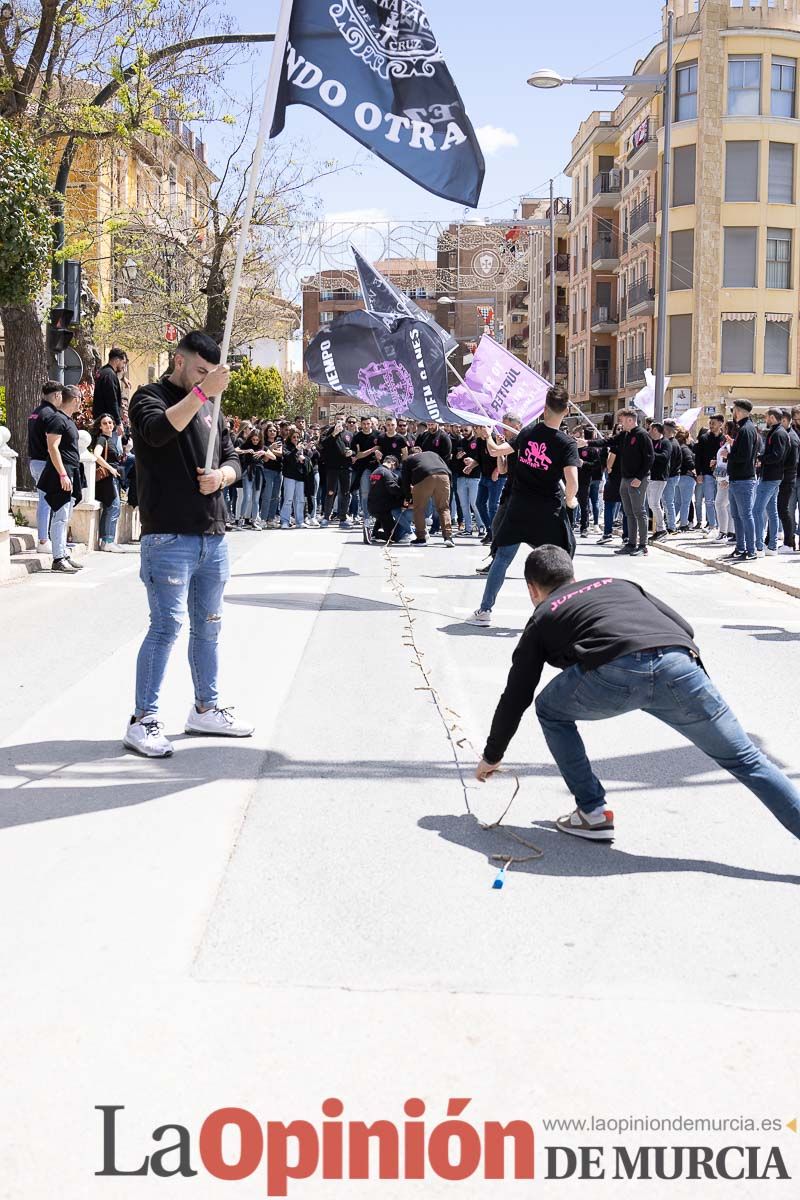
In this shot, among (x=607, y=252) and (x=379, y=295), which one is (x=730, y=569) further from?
(x=607, y=252)

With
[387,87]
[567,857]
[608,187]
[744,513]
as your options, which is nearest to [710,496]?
[744,513]

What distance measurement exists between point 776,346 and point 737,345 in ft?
4.65

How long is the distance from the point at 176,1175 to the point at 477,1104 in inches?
26.8

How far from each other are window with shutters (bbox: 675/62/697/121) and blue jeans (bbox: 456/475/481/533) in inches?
1217

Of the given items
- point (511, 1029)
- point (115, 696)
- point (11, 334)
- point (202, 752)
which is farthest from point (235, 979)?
point (11, 334)

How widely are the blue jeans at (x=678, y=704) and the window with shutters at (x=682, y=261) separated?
46.2 meters

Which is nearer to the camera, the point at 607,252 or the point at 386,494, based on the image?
the point at 386,494

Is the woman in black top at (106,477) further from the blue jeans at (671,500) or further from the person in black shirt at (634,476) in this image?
the blue jeans at (671,500)

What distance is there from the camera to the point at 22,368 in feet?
68.5

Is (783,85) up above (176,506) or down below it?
above

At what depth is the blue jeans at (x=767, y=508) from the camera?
56.1ft

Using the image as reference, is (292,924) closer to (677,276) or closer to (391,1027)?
(391,1027)

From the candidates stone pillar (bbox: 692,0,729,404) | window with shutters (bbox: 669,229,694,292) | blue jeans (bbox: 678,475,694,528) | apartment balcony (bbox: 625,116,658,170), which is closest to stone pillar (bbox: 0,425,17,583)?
blue jeans (bbox: 678,475,694,528)

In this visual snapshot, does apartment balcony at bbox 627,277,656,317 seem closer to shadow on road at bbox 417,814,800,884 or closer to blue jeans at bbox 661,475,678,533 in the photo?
blue jeans at bbox 661,475,678,533
